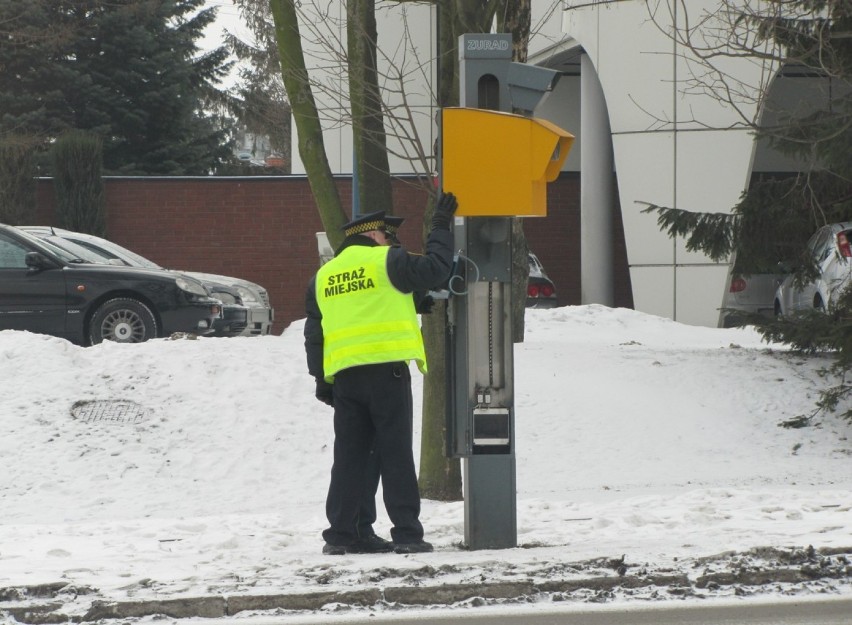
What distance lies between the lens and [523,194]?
22.3 ft

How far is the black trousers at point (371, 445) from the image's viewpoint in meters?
6.98

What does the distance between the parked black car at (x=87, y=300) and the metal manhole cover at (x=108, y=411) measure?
2739 millimetres

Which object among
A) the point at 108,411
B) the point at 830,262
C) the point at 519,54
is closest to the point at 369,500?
the point at 108,411

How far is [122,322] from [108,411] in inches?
118

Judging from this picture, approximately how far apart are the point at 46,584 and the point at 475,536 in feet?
7.29

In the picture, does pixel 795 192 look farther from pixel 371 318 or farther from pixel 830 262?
pixel 371 318

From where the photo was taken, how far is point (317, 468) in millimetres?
11344

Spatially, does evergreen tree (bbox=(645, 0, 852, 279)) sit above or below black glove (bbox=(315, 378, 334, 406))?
above

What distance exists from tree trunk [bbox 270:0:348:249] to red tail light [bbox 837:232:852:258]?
5.98 metres

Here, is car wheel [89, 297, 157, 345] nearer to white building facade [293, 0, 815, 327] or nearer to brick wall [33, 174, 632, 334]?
white building facade [293, 0, 815, 327]

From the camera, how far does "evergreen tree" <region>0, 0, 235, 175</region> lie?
33.4 m

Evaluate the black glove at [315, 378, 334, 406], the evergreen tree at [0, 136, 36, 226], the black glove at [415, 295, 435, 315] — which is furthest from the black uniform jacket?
the evergreen tree at [0, 136, 36, 226]

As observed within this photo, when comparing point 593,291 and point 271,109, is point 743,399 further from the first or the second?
point 271,109

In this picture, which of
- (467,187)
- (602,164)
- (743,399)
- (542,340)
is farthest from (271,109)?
(467,187)
